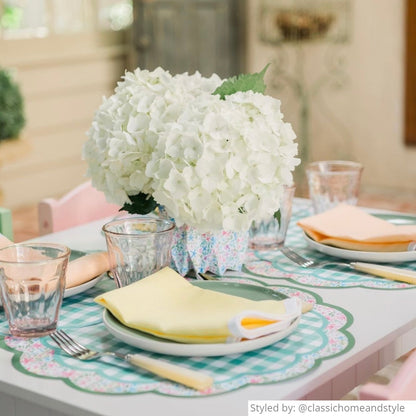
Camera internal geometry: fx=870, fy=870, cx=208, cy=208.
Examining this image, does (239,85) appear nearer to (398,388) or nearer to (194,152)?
(194,152)

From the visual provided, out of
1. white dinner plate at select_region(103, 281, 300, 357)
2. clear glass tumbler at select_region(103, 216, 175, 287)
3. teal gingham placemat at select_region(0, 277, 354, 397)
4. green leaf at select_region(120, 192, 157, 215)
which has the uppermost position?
green leaf at select_region(120, 192, 157, 215)

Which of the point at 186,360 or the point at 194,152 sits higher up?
the point at 194,152

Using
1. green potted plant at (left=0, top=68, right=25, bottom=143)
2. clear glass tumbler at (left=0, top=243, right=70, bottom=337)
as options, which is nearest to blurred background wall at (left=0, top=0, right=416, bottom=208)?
green potted plant at (left=0, top=68, right=25, bottom=143)

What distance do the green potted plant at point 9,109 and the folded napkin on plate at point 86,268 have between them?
287 centimetres

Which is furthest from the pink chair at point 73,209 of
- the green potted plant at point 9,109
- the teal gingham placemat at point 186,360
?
the green potted plant at point 9,109

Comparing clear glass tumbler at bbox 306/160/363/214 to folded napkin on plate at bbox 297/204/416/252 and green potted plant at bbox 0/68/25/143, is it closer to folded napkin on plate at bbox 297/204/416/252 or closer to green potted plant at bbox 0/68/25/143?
folded napkin on plate at bbox 297/204/416/252

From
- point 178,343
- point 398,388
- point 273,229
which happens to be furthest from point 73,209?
point 398,388

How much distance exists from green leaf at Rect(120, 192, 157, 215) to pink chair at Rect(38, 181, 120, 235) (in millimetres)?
576

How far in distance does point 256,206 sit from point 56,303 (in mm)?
398

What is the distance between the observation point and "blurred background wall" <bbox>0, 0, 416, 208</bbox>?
5496 millimetres

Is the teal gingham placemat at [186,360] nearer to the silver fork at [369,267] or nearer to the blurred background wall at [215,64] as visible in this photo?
the silver fork at [369,267]

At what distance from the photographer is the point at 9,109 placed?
14.8 ft

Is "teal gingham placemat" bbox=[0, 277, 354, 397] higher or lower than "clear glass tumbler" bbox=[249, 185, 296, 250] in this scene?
lower

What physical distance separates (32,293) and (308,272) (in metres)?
0.59
